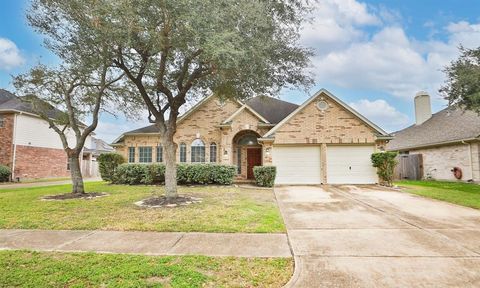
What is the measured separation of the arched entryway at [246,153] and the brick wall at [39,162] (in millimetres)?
16580

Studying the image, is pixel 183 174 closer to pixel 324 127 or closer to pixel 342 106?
pixel 324 127

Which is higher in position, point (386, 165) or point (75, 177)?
point (386, 165)

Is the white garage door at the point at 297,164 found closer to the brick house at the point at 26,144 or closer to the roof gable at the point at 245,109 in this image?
the roof gable at the point at 245,109

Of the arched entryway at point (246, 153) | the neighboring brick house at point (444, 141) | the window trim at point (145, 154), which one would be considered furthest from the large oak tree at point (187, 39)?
the neighboring brick house at point (444, 141)

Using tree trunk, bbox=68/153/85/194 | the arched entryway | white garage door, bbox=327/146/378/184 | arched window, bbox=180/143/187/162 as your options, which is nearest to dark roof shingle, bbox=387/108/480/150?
white garage door, bbox=327/146/378/184

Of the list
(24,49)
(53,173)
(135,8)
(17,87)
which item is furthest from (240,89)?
(53,173)

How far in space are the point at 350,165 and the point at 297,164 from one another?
319cm

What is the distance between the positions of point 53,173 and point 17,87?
1559 centimetres

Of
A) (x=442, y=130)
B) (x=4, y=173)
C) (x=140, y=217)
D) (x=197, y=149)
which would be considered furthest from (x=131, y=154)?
(x=442, y=130)

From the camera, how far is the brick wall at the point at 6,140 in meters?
21.5

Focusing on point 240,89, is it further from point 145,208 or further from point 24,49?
point 24,49

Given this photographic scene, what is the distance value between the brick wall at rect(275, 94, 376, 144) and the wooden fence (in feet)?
25.8

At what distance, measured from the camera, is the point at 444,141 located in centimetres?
1941

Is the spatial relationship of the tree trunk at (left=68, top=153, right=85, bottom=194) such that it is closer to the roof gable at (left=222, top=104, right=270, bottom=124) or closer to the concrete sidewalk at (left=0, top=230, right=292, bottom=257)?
the concrete sidewalk at (left=0, top=230, right=292, bottom=257)
